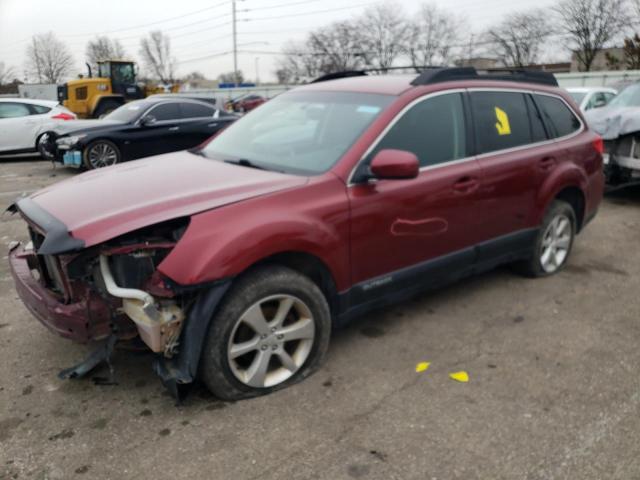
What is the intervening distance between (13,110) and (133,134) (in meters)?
4.12

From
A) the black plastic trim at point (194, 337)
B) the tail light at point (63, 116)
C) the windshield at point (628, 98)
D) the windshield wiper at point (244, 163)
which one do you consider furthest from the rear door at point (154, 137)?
the black plastic trim at point (194, 337)

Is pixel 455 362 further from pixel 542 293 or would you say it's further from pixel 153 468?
pixel 153 468

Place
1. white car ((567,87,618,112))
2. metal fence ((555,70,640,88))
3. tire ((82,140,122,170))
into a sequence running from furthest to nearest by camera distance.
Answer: metal fence ((555,70,640,88))
white car ((567,87,618,112))
tire ((82,140,122,170))

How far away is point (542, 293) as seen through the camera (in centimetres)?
447

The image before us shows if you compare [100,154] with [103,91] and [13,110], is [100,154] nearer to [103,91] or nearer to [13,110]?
[13,110]

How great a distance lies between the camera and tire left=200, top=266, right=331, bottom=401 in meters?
2.74

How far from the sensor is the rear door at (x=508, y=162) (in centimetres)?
392

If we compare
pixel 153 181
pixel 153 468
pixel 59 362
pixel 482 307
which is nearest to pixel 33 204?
pixel 153 181

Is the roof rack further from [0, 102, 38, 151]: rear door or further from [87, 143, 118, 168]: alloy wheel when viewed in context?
[0, 102, 38, 151]: rear door

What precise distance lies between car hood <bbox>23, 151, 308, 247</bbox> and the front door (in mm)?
512

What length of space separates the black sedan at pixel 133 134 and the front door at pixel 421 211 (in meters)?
7.85

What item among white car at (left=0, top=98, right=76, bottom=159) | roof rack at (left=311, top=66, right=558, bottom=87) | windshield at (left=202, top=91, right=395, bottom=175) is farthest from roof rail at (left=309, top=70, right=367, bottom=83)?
white car at (left=0, top=98, right=76, bottom=159)

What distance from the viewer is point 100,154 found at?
10211 millimetres

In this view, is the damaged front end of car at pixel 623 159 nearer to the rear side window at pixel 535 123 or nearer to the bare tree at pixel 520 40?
the rear side window at pixel 535 123
